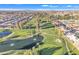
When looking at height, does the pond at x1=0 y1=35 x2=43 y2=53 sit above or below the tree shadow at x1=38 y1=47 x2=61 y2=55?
above

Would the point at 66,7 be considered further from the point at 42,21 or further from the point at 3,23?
the point at 3,23

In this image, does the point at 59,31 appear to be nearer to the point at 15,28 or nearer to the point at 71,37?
the point at 71,37

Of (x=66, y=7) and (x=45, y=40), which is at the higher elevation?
(x=66, y=7)

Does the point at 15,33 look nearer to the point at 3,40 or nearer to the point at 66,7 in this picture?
the point at 3,40

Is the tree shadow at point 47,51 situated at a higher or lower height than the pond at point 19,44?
lower

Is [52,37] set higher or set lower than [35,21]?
lower

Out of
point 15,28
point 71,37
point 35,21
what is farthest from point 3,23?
point 71,37
